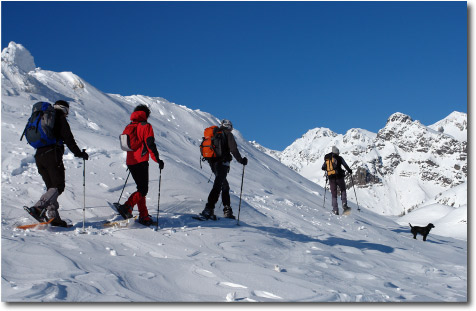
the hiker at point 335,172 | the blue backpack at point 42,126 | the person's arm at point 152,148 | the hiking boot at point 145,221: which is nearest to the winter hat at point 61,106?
the blue backpack at point 42,126

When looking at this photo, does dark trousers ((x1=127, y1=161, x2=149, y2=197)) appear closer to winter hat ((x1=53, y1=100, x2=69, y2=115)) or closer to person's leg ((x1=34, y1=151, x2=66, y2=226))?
person's leg ((x1=34, y1=151, x2=66, y2=226))

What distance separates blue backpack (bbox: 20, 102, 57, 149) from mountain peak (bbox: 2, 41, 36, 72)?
603 inches

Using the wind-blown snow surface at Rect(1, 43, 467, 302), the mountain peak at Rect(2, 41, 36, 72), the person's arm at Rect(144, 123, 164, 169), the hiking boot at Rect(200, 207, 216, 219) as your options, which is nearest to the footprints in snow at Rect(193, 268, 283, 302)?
the wind-blown snow surface at Rect(1, 43, 467, 302)

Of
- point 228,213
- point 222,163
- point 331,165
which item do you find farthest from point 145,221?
point 331,165

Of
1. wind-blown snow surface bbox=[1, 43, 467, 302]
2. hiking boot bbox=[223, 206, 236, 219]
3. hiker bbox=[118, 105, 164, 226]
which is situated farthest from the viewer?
hiking boot bbox=[223, 206, 236, 219]

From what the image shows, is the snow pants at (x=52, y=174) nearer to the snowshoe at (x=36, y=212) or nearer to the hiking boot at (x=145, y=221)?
the snowshoe at (x=36, y=212)

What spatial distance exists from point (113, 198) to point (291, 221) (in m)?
4.68

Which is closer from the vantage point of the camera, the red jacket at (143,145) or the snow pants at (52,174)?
the snow pants at (52,174)

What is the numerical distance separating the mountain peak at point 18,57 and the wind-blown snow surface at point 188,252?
7741 mm

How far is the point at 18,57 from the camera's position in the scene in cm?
2103

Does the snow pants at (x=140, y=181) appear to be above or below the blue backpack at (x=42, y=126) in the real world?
below

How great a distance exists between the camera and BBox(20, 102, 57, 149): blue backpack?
22.0ft

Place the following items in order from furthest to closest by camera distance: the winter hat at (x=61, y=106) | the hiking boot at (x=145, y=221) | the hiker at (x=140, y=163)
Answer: the hiking boot at (x=145, y=221)
the hiker at (x=140, y=163)
the winter hat at (x=61, y=106)

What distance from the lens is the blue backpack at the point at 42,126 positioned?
6.70m
